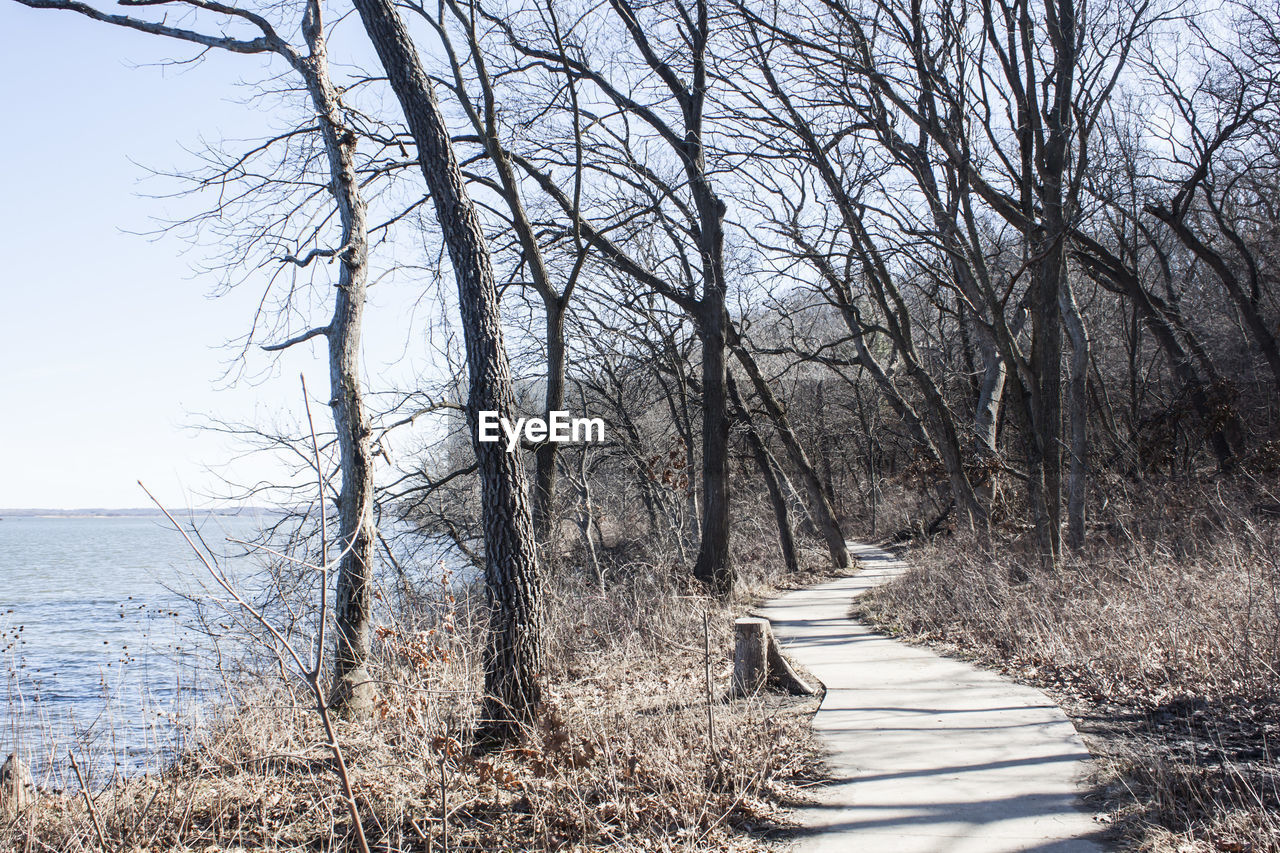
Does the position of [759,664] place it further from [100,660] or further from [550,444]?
[100,660]

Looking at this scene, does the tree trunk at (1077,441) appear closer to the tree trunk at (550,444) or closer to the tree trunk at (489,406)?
the tree trunk at (550,444)

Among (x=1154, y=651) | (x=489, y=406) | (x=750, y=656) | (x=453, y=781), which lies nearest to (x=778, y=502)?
(x=750, y=656)

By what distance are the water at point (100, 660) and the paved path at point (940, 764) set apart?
3726 mm

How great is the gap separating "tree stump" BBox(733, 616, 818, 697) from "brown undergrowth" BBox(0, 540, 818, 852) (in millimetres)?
→ 244

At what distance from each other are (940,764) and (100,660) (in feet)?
48.0

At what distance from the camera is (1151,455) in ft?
51.7

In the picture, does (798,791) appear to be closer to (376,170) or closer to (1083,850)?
(1083,850)

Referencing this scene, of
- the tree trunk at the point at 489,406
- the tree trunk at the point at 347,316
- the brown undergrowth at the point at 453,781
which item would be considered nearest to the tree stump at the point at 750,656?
the brown undergrowth at the point at 453,781

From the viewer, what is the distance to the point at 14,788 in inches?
204

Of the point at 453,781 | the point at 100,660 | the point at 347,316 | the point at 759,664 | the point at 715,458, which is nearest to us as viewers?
the point at 453,781

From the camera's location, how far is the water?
5.88 metres

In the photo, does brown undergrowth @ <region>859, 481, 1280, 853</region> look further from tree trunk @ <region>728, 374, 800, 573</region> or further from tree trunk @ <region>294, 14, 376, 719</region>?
tree trunk @ <region>294, 14, 376, 719</region>

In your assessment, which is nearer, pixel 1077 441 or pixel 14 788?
pixel 14 788

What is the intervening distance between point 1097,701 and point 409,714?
4.89 metres
